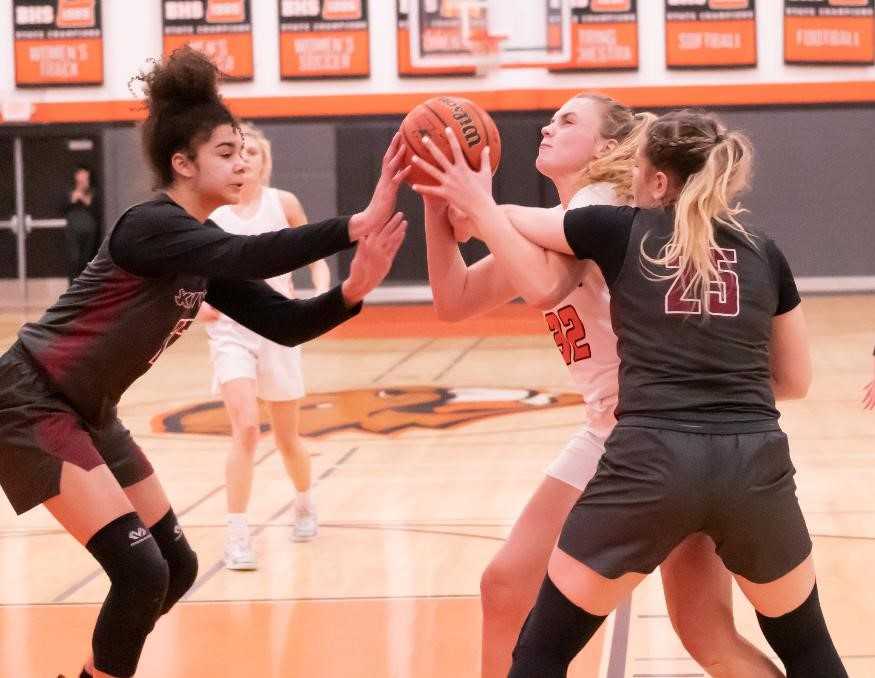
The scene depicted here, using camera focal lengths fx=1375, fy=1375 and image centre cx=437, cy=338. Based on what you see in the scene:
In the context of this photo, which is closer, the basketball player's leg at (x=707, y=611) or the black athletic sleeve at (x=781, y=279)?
the black athletic sleeve at (x=781, y=279)

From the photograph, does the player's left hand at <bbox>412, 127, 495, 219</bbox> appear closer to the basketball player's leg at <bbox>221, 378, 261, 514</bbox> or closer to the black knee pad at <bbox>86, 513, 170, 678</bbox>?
the black knee pad at <bbox>86, 513, 170, 678</bbox>

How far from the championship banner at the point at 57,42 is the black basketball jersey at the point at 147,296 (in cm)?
1512

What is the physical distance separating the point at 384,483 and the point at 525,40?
351 inches

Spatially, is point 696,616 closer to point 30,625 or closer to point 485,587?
point 485,587

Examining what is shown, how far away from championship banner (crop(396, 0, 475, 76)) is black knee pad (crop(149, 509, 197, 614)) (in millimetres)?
12552

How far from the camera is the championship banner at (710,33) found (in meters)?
17.2

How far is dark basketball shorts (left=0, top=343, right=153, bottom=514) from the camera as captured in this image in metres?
3.45

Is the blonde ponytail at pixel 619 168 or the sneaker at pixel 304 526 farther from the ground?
the blonde ponytail at pixel 619 168

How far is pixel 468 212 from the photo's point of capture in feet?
10.1

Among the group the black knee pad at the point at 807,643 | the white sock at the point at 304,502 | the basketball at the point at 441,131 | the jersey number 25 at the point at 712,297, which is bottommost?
the white sock at the point at 304,502

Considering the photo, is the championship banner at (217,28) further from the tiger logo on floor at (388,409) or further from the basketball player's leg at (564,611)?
the basketball player's leg at (564,611)

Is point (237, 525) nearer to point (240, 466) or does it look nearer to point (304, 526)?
point (240, 466)

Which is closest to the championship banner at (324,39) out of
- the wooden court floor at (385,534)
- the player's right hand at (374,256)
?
the wooden court floor at (385,534)

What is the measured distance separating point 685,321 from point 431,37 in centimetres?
1409
